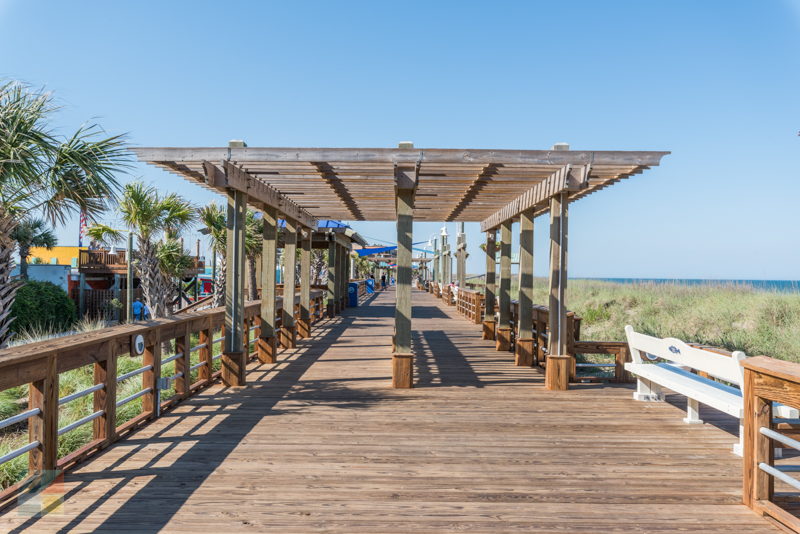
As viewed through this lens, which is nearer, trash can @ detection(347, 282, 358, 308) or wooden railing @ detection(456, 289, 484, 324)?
wooden railing @ detection(456, 289, 484, 324)

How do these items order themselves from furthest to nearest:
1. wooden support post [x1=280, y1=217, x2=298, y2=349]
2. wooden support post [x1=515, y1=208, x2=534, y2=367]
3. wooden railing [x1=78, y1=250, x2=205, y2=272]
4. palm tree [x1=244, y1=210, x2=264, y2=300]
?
1. wooden railing [x1=78, y1=250, x2=205, y2=272]
2. palm tree [x1=244, y1=210, x2=264, y2=300]
3. wooden support post [x1=280, y1=217, x2=298, y2=349]
4. wooden support post [x1=515, y1=208, x2=534, y2=367]

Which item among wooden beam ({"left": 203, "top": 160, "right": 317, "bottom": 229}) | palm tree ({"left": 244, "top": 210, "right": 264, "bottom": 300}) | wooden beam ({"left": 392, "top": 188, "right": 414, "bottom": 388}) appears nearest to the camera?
wooden beam ({"left": 203, "top": 160, "right": 317, "bottom": 229})

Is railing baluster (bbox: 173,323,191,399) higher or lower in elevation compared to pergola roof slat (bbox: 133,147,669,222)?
lower

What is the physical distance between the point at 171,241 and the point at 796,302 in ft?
58.7

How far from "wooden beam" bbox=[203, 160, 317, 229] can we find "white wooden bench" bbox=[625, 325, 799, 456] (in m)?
4.68

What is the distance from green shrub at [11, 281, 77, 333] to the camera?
18.7 m

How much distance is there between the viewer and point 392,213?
11.4m

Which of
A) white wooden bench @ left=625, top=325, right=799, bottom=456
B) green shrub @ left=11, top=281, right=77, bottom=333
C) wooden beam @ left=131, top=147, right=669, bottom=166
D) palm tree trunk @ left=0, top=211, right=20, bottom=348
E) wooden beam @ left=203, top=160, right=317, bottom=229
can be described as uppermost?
wooden beam @ left=131, top=147, right=669, bottom=166

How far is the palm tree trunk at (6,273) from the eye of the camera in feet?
18.6

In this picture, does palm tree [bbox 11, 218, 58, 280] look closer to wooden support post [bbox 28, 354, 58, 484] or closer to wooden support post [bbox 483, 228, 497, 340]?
wooden support post [bbox 483, 228, 497, 340]

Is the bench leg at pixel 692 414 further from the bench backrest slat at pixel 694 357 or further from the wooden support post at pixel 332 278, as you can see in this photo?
the wooden support post at pixel 332 278

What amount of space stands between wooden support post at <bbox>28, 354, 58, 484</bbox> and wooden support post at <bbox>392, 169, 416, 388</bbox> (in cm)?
360

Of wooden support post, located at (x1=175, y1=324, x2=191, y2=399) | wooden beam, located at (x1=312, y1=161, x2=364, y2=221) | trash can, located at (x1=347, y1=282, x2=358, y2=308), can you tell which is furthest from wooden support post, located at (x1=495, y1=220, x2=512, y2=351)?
trash can, located at (x1=347, y1=282, x2=358, y2=308)

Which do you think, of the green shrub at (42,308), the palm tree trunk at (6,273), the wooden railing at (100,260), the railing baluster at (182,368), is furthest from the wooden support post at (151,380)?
the wooden railing at (100,260)
